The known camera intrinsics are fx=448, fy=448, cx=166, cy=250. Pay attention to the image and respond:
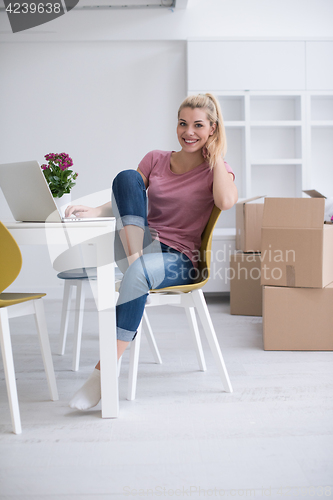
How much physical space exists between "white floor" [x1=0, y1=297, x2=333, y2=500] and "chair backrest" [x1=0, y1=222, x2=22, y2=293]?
0.46 meters

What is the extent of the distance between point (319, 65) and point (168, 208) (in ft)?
7.94

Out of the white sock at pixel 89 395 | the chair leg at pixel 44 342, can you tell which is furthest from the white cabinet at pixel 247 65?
the white sock at pixel 89 395

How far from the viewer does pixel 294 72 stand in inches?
133

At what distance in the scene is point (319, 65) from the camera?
338 centimetres

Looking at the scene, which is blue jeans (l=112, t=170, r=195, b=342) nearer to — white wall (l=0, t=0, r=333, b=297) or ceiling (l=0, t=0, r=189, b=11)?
white wall (l=0, t=0, r=333, b=297)

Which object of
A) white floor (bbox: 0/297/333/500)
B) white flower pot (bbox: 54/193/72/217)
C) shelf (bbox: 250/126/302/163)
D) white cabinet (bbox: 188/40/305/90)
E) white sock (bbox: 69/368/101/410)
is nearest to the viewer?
white floor (bbox: 0/297/333/500)

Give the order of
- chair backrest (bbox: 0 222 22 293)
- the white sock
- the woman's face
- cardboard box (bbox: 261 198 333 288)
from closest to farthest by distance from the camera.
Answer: chair backrest (bbox: 0 222 22 293)
the white sock
the woman's face
cardboard box (bbox: 261 198 333 288)

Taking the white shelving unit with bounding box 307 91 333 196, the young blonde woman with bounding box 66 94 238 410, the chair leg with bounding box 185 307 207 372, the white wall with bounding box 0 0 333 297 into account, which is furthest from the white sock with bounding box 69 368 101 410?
the white shelving unit with bounding box 307 91 333 196

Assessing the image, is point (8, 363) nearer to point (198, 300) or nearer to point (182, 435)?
point (182, 435)

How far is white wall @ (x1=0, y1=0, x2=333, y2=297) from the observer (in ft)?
11.5

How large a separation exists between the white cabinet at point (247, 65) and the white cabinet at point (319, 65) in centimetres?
5

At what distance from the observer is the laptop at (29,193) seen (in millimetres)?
1233

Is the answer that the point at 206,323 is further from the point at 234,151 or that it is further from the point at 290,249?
the point at 234,151

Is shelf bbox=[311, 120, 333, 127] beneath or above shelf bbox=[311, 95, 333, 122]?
beneath
